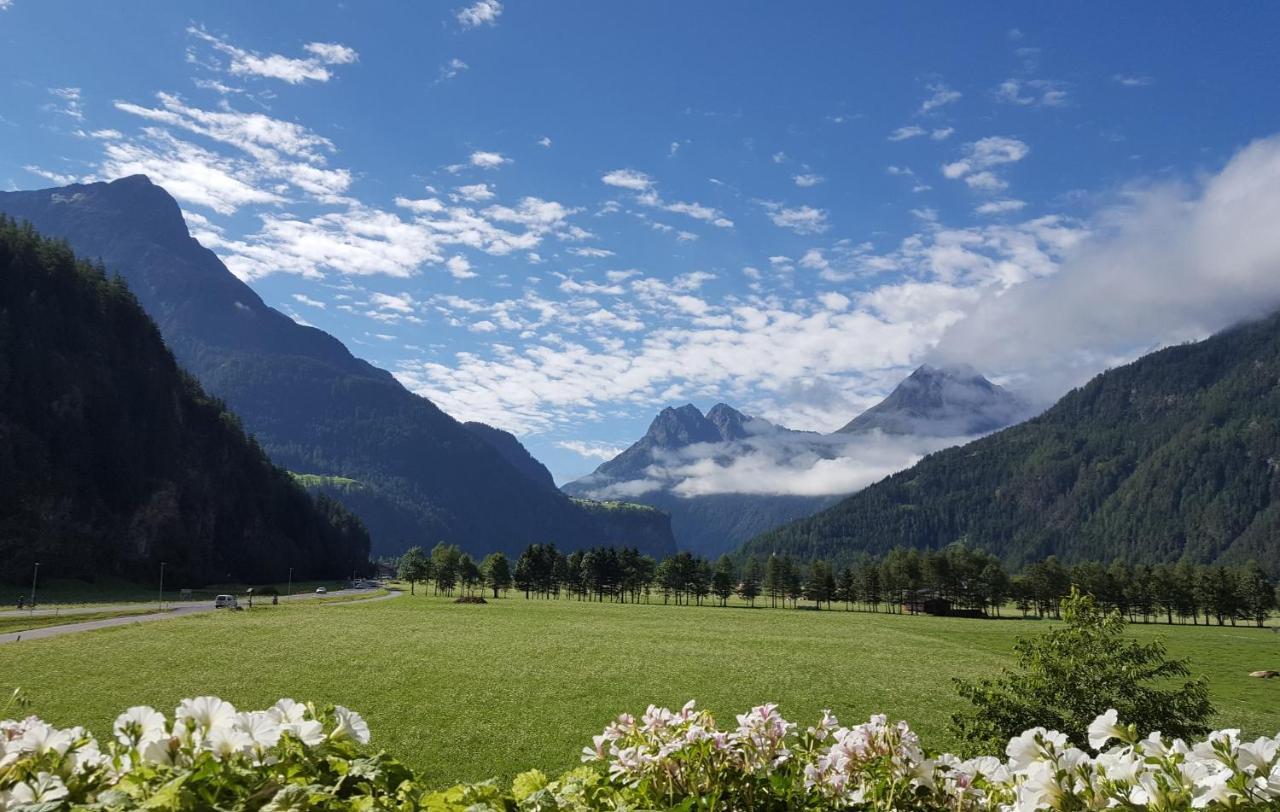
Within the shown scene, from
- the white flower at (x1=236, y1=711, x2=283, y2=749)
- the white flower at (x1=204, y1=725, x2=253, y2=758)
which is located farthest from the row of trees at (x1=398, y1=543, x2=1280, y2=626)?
the white flower at (x1=204, y1=725, x2=253, y2=758)

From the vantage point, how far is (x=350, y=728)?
3.19 meters

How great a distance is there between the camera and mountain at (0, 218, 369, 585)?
105m

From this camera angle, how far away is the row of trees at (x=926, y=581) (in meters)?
120

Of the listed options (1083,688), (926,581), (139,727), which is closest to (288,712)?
(139,727)

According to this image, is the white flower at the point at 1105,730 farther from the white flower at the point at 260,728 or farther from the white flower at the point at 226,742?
the white flower at the point at 226,742

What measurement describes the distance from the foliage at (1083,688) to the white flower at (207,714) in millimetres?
16916

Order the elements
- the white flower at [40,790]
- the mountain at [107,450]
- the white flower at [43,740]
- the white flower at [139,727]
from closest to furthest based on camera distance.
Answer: the white flower at [40,790] < the white flower at [43,740] < the white flower at [139,727] < the mountain at [107,450]

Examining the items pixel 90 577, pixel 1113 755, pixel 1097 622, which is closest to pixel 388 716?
pixel 1097 622

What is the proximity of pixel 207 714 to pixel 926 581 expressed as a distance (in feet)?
473

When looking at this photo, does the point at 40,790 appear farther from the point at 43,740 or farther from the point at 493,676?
the point at 493,676

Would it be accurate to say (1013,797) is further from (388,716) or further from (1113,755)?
(388,716)

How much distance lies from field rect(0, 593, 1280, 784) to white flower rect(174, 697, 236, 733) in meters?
18.0

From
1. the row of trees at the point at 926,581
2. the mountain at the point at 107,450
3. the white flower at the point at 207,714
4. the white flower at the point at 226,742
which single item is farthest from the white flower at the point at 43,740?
the row of trees at the point at 926,581

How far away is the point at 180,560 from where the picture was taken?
410 ft
